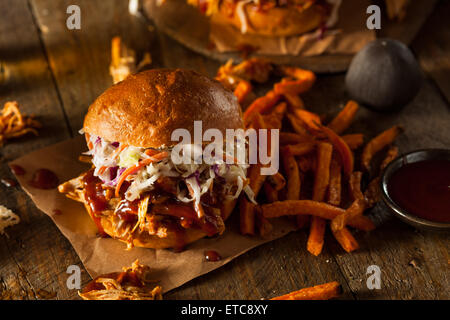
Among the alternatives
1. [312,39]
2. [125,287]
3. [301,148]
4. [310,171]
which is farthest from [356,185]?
[312,39]

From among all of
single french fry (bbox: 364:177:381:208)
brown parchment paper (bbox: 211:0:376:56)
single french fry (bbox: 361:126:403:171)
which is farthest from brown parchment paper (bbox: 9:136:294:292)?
brown parchment paper (bbox: 211:0:376:56)

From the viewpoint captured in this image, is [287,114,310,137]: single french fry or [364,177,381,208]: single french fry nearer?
[364,177,381,208]: single french fry

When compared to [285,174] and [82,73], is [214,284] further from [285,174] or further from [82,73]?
[82,73]

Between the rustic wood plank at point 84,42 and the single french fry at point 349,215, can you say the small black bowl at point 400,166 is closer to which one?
the single french fry at point 349,215

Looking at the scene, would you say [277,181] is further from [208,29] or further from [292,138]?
[208,29]

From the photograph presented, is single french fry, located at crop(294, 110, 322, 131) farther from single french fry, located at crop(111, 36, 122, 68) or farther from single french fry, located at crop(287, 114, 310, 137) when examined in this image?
single french fry, located at crop(111, 36, 122, 68)

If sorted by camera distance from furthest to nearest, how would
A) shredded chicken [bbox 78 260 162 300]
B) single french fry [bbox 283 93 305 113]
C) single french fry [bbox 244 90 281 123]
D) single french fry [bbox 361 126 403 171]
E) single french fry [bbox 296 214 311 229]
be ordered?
1. single french fry [bbox 283 93 305 113]
2. single french fry [bbox 244 90 281 123]
3. single french fry [bbox 361 126 403 171]
4. single french fry [bbox 296 214 311 229]
5. shredded chicken [bbox 78 260 162 300]

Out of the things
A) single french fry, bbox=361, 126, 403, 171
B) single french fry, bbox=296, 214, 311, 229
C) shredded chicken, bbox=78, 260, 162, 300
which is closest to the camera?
shredded chicken, bbox=78, 260, 162, 300
